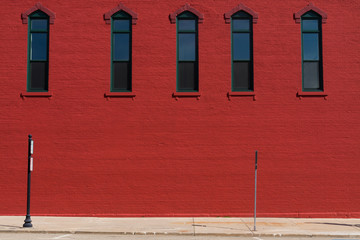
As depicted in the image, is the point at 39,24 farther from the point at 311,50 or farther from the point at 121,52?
the point at 311,50

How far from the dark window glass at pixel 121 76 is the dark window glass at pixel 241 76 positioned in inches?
152

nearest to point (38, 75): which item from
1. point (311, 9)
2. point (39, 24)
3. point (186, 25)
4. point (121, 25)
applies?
point (39, 24)

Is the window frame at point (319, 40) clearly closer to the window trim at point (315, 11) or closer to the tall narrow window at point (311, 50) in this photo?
the tall narrow window at point (311, 50)

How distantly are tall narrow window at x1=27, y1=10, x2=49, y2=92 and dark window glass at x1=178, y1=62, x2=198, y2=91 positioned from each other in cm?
487

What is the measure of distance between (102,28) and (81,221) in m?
6.83

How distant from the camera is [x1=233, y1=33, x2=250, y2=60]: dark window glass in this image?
15.1m

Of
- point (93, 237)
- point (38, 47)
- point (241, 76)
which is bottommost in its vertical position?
point (93, 237)

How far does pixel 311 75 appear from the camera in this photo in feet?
49.5

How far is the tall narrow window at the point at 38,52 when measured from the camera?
15078 mm

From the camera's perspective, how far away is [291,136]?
14.7m

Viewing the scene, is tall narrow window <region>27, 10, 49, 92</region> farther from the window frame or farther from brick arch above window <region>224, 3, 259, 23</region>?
the window frame

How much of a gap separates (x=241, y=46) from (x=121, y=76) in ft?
14.8

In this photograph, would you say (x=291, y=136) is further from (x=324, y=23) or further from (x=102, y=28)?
(x=102, y=28)

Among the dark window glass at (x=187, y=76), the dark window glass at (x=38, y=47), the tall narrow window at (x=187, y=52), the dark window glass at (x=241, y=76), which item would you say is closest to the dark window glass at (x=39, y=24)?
the dark window glass at (x=38, y=47)
